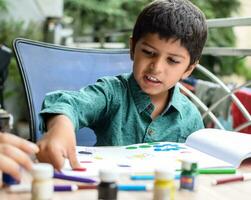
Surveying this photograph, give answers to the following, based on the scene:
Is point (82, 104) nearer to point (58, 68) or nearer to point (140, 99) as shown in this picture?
point (140, 99)

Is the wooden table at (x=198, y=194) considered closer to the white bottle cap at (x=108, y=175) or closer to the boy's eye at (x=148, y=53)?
the white bottle cap at (x=108, y=175)

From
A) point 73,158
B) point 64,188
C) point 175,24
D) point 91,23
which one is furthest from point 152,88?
point 91,23

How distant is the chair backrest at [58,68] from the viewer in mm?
1304

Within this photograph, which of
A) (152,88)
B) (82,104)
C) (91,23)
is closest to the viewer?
(82,104)

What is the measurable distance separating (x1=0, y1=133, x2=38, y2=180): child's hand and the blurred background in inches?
181

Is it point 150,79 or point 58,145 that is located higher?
point 150,79

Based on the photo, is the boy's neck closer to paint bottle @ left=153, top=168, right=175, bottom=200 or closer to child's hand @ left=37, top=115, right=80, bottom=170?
child's hand @ left=37, top=115, right=80, bottom=170

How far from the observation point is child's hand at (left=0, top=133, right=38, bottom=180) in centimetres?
60

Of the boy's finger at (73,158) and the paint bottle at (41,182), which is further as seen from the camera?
the boy's finger at (73,158)

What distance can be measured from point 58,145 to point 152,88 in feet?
1.43

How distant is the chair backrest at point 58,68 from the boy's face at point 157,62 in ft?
1.13

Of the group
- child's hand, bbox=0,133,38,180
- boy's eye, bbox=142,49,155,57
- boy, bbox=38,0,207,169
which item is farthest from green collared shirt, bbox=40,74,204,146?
child's hand, bbox=0,133,38,180

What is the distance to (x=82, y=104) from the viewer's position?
0.97m

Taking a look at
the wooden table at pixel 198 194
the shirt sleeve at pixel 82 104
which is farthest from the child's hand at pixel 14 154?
the shirt sleeve at pixel 82 104
